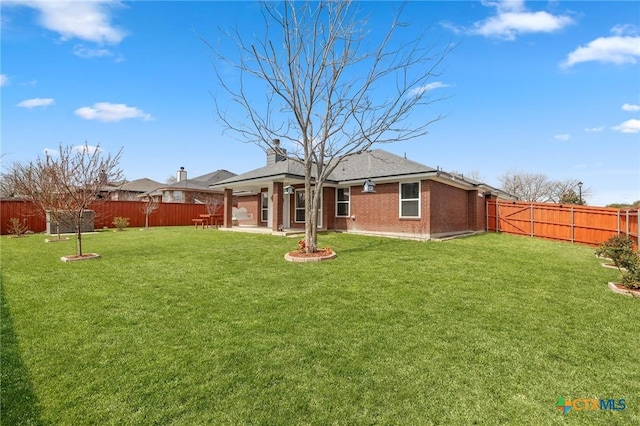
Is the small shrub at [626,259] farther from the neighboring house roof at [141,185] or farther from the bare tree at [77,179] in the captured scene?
the neighboring house roof at [141,185]

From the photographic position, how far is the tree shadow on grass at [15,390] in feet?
8.00

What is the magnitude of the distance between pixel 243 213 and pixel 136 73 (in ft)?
34.6

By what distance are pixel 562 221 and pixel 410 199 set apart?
24.8 feet

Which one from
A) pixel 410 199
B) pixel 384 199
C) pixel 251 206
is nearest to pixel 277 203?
pixel 384 199

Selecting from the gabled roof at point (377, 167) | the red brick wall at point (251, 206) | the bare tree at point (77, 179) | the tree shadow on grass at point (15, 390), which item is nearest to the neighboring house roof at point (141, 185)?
the red brick wall at point (251, 206)

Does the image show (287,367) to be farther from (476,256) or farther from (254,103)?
(254,103)

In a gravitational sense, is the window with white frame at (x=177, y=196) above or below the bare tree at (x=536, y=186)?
below

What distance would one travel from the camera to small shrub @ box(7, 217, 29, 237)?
1582 centimetres

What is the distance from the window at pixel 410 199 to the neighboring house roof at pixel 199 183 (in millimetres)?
19774

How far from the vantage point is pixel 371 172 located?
14.5 m

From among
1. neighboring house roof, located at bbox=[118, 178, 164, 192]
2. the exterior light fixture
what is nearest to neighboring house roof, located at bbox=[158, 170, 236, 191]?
neighboring house roof, located at bbox=[118, 178, 164, 192]

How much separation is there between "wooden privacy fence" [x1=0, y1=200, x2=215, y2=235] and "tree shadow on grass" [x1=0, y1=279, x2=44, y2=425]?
13909 mm

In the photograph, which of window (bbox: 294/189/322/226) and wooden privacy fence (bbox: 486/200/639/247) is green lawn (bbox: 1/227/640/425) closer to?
wooden privacy fence (bbox: 486/200/639/247)

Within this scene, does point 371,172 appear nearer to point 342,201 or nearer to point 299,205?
point 342,201
